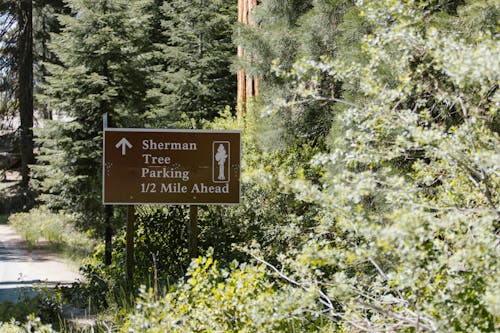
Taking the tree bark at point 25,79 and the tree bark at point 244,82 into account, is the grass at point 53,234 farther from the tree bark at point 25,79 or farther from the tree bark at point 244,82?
the tree bark at point 25,79

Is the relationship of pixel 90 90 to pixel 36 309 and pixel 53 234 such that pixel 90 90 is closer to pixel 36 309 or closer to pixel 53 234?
pixel 36 309

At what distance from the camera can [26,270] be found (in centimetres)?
1325

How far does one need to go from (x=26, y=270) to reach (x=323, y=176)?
30.1ft

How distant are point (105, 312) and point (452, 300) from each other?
210 inches

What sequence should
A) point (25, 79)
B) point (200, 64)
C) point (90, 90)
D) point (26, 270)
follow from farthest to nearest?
point (25, 79), point (200, 64), point (26, 270), point (90, 90)

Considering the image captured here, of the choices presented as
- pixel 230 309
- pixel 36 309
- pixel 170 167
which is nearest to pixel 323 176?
pixel 230 309

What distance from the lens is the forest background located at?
386 centimetres

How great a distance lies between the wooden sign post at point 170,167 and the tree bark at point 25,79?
19159 millimetres

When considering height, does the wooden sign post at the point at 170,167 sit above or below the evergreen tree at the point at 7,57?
below

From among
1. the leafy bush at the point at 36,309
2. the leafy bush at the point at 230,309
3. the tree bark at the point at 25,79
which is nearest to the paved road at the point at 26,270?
the leafy bush at the point at 36,309

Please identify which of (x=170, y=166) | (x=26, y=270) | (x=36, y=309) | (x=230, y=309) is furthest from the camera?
(x=26, y=270)

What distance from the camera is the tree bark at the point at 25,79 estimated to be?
2656 centimetres

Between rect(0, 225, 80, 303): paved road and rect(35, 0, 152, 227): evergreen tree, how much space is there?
1.29 meters

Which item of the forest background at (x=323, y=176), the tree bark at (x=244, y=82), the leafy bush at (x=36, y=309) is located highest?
the tree bark at (x=244, y=82)
